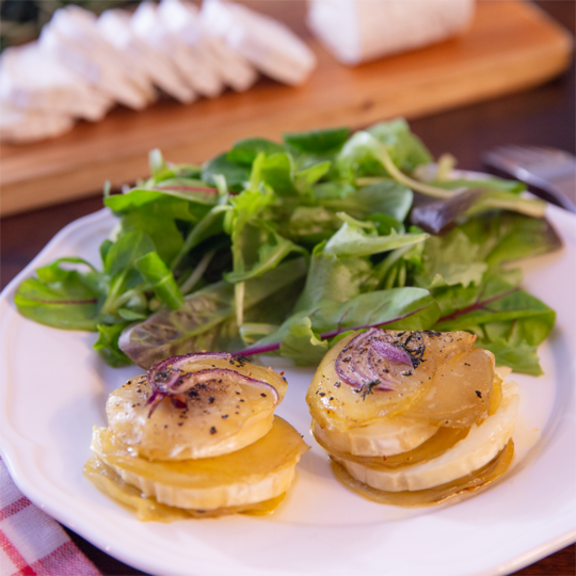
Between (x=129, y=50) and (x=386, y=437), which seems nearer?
(x=386, y=437)

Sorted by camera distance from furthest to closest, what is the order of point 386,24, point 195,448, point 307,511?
point 386,24, point 307,511, point 195,448

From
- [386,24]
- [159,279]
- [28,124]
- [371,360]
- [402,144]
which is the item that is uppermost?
[386,24]

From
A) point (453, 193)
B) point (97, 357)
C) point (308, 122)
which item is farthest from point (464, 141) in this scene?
point (97, 357)

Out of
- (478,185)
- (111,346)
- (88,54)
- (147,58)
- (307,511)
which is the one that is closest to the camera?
(307,511)

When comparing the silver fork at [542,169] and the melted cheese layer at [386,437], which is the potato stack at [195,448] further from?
the silver fork at [542,169]

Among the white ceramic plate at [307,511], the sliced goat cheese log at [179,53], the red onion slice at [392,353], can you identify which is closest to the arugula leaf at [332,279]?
the white ceramic plate at [307,511]

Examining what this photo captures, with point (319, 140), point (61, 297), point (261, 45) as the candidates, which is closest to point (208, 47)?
point (261, 45)

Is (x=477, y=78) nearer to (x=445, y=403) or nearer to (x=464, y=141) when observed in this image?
(x=464, y=141)

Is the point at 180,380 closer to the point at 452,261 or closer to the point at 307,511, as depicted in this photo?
the point at 307,511
